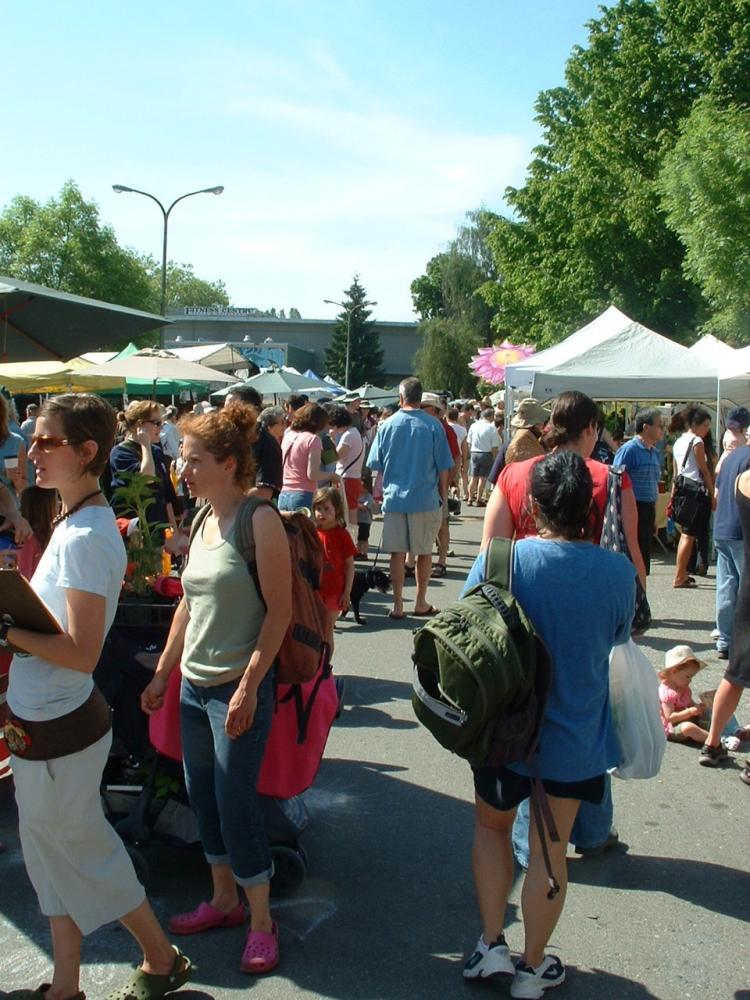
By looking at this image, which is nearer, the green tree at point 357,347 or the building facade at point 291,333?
the green tree at point 357,347

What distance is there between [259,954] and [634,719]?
144cm


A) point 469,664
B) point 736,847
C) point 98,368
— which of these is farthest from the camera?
point 98,368

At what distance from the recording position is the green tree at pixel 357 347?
79.6m

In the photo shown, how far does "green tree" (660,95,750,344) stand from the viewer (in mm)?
19344

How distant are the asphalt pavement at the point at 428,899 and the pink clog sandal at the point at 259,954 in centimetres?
4

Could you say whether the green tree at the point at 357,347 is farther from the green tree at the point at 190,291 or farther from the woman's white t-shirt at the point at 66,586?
the woman's white t-shirt at the point at 66,586

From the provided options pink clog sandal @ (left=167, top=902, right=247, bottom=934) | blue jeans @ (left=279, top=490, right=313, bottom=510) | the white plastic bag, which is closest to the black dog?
blue jeans @ (left=279, top=490, right=313, bottom=510)

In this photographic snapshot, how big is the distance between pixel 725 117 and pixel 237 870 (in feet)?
75.5

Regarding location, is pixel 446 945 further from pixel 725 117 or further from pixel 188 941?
pixel 725 117

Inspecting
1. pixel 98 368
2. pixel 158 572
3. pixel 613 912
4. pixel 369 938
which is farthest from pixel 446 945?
pixel 98 368

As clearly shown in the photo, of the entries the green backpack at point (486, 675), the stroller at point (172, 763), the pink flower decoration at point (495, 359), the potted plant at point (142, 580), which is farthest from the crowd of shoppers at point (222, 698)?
the pink flower decoration at point (495, 359)

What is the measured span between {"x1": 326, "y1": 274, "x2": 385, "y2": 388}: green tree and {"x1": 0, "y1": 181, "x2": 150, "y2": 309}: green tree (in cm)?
2042

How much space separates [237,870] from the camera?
328 centimetres

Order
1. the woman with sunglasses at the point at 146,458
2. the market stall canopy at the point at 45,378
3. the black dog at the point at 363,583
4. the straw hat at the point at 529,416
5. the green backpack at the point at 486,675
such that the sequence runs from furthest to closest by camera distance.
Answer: the market stall canopy at the point at 45,378
the black dog at the point at 363,583
the woman with sunglasses at the point at 146,458
the straw hat at the point at 529,416
the green backpack at the point at 486,675
